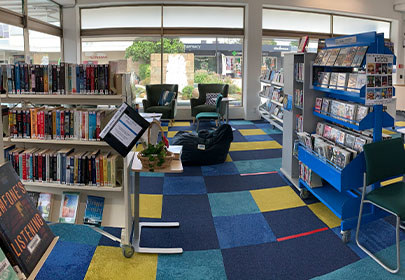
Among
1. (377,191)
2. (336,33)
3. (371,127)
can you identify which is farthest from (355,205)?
(336,33)

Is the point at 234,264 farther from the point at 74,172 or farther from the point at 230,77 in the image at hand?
the point at 230,77

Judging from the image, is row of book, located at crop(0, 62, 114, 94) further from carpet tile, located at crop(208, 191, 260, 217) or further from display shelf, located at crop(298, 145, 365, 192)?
display shelf, located at crop(298, 145, 365, 192)

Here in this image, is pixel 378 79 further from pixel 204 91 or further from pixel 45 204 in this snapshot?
pixel 204 91

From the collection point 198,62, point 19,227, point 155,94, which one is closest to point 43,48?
point 155,94

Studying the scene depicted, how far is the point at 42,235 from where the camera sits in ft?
5.14

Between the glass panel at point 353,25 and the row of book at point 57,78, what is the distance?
9.85 metres

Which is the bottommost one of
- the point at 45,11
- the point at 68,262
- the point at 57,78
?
the point at 68,262

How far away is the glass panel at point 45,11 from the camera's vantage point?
27.4ft

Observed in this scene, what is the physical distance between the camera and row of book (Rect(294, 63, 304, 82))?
431 centimetres

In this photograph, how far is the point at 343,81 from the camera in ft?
11.5

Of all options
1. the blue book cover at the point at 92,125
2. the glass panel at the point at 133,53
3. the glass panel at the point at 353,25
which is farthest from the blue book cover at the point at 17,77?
the glass panel at the point at 353,25

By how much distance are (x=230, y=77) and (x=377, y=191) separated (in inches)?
306

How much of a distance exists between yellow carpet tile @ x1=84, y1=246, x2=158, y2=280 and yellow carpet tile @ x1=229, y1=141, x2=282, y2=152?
393cm

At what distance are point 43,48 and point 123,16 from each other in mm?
2290
